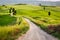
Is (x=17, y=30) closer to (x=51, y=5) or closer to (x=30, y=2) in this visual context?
(x=30, y=2)

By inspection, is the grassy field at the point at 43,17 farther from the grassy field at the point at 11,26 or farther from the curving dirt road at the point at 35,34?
the grassy field at the point at 11,26

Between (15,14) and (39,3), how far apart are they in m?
0.61

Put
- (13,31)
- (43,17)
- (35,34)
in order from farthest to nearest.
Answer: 1. (43,17)
2. (35,34)
3. (13,31)

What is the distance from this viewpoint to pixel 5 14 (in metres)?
3.47

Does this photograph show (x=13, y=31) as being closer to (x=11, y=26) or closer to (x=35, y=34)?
(x=11, y=26)

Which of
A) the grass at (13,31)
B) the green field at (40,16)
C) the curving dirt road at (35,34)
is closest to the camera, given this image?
the grass at (13,31)

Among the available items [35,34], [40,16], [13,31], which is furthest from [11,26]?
[40,16]

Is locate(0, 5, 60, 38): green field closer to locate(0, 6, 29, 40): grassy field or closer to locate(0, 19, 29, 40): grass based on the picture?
locate(0, 6, 29, 40): grassy field

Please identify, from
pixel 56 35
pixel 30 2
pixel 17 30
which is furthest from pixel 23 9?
pixel 56 35

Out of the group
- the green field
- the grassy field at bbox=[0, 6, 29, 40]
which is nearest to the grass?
the grassy field at bbox=[0, 6, 29, 40]

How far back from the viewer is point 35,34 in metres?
3.47

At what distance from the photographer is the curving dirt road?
11.1 ft

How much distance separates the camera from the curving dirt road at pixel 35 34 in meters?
3.38

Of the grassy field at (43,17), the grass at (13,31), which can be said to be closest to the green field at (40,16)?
the grassy field at (43,17)
